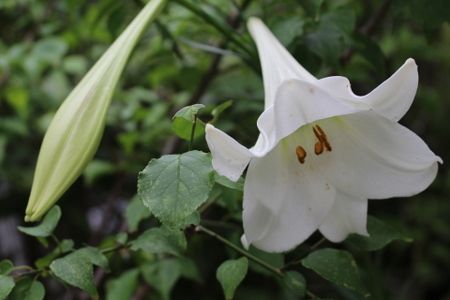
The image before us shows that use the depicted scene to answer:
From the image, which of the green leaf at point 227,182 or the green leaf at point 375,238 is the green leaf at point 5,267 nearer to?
the green leaf at point 227,182

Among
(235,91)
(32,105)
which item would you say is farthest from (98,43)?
(235,91)

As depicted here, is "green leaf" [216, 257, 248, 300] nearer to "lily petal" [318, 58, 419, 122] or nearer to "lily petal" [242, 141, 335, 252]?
"lily petal" [242, 141, 335, 252]

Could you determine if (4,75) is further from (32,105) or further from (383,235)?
(383,235)

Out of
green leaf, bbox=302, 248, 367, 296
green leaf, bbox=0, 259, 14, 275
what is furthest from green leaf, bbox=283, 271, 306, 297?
green leaf, bbox=0, 259, 14, 275

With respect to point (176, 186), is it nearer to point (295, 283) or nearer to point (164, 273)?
point (295, 283)

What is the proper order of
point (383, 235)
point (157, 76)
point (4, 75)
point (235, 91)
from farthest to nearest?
point (4, 75)
point (157, 76)
point (235, 91)
point (383, 235)

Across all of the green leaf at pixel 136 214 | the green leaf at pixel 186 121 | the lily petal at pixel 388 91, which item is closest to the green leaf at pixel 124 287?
the green leaf at pixel 136 214
